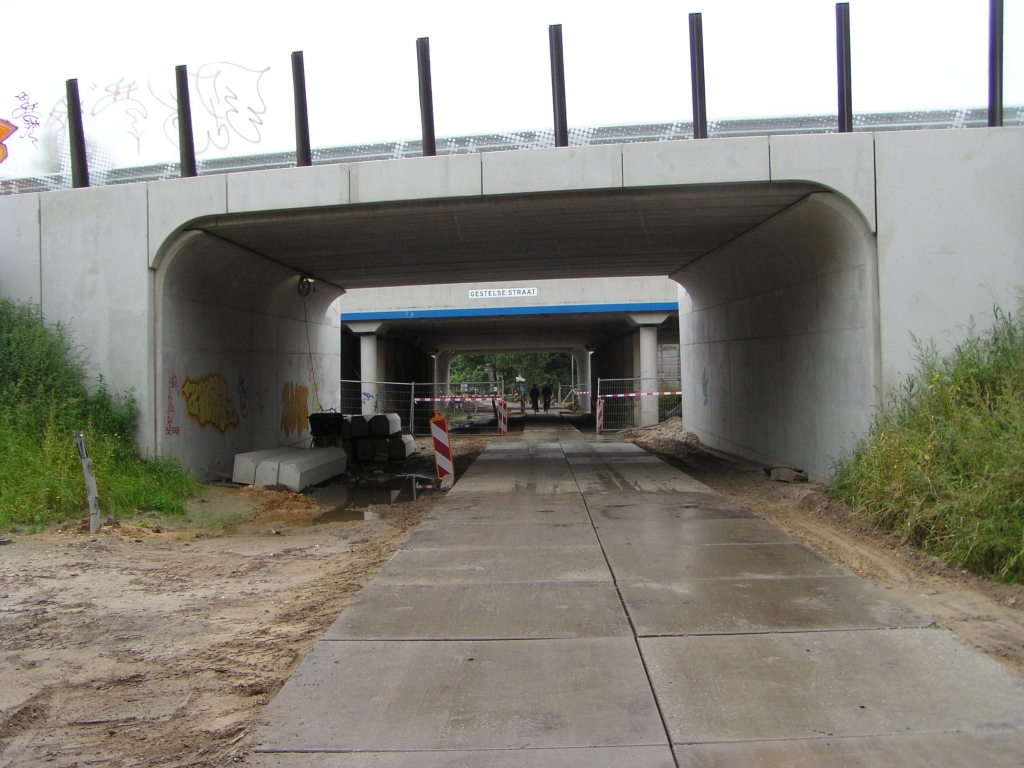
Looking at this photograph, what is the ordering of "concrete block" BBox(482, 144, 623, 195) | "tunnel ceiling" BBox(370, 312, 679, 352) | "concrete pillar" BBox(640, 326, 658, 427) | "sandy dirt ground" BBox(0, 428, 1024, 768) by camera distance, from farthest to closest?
"tunnel ceiling" BBox(370, 312, 679, 352) < "concrete pillar" BBox(640, 326, 658, 427) < "concrete block" BBox(482, 144, 623, 195) < "sandy dirt ground" BBox(0, 428, 1024, 768)

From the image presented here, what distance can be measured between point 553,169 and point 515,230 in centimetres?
220

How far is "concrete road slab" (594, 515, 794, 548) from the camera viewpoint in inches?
280

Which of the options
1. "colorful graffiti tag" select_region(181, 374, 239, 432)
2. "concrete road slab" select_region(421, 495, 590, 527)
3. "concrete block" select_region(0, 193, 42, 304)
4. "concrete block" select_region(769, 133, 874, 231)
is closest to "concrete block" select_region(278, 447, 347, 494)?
"colorful graffiti tag" select_region(181, 374, 239, 432)

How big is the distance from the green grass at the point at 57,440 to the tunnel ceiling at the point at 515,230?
2.58 m

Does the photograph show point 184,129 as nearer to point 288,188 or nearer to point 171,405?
point 288,188

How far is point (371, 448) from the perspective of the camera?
15898 millimetres

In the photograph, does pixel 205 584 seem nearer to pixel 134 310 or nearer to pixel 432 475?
pixel 134 310

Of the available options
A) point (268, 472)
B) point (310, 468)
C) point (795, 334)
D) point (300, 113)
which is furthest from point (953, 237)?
point (268, 472)

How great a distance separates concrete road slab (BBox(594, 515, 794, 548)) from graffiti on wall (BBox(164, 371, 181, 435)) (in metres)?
6.13

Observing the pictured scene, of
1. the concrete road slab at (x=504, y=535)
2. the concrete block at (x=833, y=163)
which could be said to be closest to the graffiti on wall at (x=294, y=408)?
the concrete road slab at (x=504, y=535)

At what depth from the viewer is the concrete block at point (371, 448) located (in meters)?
15.8

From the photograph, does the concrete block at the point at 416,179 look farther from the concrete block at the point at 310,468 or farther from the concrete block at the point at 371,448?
the concrete block at the point at 371,448

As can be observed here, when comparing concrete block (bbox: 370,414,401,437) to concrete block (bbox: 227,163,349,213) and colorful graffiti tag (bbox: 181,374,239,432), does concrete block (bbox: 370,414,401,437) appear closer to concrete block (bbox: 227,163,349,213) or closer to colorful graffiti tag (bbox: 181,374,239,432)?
colorful graffiti tag (bbox: 181,374,239,432)

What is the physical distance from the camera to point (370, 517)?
973cm
